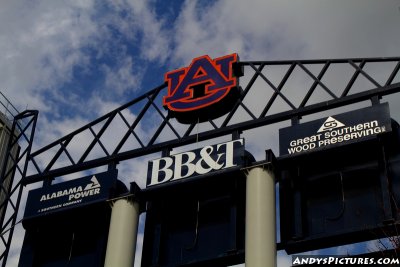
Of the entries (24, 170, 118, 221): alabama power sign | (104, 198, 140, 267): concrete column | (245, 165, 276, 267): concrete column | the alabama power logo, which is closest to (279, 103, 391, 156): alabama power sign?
(245, 165, 276, 267): concrete column

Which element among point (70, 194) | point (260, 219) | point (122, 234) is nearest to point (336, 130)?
point (260, 219)

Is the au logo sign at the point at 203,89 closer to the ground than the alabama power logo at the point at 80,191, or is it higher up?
higher up

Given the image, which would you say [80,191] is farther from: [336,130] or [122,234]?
[336,130]

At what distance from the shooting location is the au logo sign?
27266 mm

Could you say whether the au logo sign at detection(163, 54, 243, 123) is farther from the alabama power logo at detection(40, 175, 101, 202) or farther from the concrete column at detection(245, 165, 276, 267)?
the concrete column at detection(245, 165, 276, 267)

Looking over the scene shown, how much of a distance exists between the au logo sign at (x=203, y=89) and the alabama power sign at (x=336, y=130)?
3.33 metres

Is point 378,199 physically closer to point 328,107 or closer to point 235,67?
point 328,107

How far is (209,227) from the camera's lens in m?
25.2

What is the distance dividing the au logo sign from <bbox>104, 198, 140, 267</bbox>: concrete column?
3806 mm

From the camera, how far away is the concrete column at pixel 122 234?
2495 cm

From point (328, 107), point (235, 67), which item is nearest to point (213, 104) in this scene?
point (235, 67)

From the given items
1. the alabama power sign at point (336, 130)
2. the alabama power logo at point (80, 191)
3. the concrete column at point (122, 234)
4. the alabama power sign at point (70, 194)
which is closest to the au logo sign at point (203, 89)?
the alabama power sign at point (70, 194)

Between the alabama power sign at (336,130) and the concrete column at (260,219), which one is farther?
the alabama power sign at (336,130)

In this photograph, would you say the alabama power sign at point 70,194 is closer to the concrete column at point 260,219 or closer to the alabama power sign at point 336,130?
the concrete column at point 260,219
